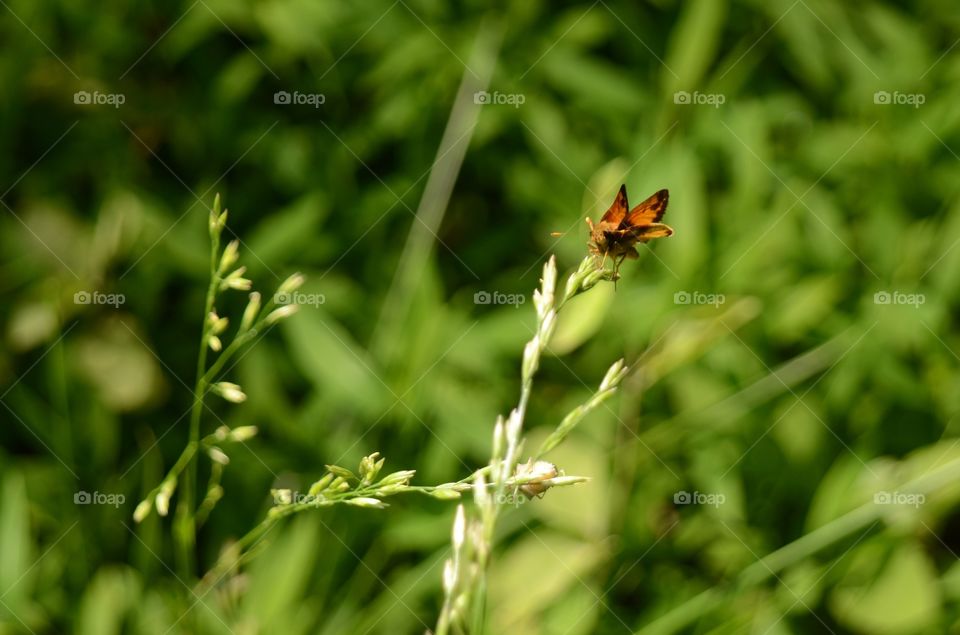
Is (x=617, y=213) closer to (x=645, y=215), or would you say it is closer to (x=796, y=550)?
(x=645, y=215)

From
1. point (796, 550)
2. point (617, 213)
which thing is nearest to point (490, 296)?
point (796, 550)

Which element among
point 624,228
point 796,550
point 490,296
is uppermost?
point 624,228

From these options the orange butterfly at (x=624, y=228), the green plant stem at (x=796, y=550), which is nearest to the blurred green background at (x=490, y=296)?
the green plant stem at (x=796, y=550)

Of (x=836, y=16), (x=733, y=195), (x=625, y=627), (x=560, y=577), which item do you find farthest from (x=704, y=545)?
(x=836, y=16)

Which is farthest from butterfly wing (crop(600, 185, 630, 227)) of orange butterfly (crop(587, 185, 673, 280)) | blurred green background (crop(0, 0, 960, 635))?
blurred green background (crop(0, 0, 960, 635))

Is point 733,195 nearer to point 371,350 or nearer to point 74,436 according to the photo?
point 371,350

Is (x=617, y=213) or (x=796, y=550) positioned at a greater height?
(x=617, y=213)

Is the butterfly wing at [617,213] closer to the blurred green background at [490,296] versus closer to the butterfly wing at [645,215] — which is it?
the butterfly wing at [645,215]
